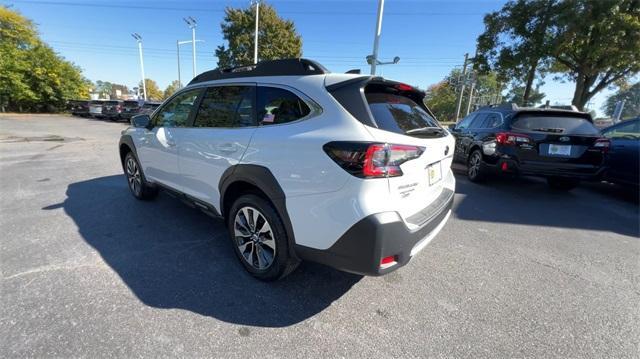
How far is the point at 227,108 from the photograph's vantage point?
109 inches

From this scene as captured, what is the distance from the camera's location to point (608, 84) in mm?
14438

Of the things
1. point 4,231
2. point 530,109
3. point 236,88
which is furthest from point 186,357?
point 530,109

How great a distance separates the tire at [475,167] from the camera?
5977 mm

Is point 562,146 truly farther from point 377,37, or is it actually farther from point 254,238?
point 377,37

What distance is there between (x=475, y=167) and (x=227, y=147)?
5478 mm

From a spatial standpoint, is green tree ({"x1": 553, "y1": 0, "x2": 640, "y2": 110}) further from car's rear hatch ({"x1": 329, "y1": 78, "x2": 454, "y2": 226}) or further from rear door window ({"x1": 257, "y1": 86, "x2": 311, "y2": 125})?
rear door window ({"x1": 257, "y1": 86, "x2": 311, "y2": 125})

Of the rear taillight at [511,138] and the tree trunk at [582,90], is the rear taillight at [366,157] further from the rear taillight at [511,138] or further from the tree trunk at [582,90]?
the tree trunk at [582,90]

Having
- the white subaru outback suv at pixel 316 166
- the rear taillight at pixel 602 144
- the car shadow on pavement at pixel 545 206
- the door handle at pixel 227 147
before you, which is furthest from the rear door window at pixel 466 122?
the door handle at pixel 227 147

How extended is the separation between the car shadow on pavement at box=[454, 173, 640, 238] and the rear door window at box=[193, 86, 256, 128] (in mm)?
3413

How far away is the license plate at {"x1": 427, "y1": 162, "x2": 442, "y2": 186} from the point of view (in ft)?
7.58

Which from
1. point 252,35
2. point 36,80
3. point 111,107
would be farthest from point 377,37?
point 36,80

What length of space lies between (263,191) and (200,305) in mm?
993

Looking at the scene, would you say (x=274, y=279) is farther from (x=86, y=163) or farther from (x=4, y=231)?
(x=86, y=163)

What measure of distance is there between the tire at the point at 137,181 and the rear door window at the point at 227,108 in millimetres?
1724
